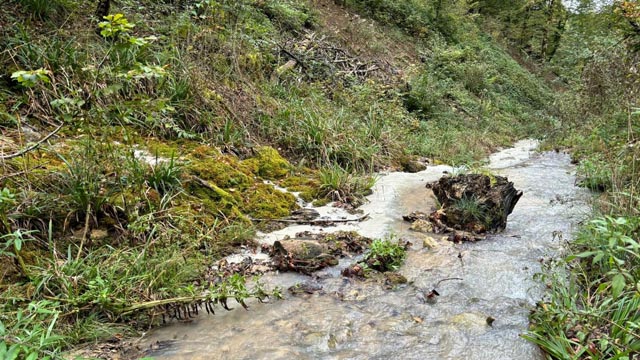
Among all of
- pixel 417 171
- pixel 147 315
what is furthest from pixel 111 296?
pixel 417 171

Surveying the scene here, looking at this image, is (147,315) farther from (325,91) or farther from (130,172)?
(325,91)

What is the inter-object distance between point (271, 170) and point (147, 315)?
3271mm

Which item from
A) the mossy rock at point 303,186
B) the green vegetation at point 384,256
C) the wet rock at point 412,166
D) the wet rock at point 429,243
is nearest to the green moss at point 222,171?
the mossy rock at point 303,186

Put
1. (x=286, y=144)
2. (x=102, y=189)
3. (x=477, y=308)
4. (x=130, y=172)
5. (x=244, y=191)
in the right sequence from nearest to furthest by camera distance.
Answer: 1. (x=477, y=308)
2. (x=102, y=189)
3. (x=130, y=172)
4. (x=244, y=191)
5. (x=286, y=144)

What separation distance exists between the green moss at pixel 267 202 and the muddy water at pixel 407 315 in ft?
1.21

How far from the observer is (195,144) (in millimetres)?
5336

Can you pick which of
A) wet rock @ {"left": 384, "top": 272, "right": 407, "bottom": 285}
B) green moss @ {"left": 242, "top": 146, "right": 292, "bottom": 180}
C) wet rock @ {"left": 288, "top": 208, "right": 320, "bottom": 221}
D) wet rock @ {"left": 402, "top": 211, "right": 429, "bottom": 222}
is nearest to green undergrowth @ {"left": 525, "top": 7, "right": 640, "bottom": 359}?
wet rock @ {"left": 384, "top": 272, "right": 407, "bottom": 285}

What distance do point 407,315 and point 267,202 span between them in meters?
2.37

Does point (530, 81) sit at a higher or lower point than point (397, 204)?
higher

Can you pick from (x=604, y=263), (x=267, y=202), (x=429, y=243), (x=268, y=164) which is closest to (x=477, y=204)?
(x=429, y=243)

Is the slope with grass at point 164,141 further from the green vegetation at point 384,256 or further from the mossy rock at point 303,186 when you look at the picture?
the green vegetation at point 384,256

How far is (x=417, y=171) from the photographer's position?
7.71 meters

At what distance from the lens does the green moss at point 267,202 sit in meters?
4.71

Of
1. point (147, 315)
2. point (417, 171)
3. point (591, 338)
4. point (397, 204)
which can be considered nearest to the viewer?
point (591, 338)
